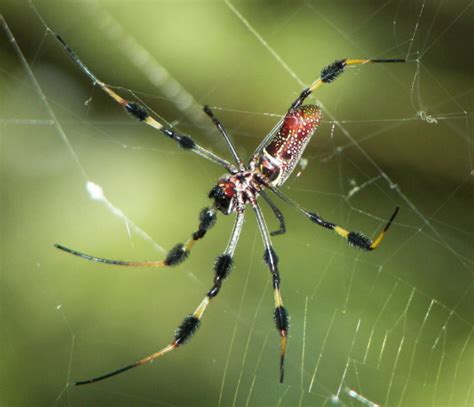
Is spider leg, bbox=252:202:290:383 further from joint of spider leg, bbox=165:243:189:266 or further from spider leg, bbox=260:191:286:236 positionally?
joint of spider leg, bbox=165:243:189:266

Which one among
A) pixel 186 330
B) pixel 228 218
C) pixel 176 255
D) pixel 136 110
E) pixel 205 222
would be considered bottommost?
pixel 186 330

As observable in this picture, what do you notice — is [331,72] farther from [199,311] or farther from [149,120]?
[199,311]

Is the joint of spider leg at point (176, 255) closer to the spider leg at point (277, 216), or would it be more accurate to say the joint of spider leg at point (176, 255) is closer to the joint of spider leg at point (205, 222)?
the joint of spider leg at point (205, 222)

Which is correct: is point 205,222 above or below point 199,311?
above

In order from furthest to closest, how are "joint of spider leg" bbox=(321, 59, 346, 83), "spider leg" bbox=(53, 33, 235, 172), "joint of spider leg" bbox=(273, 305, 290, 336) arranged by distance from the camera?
"joint of spider leg" bbox=(273, 305, 290, 336) < "spider leg" bbox=(53, 33, 235, 172) < "joint of spider leg" bbox=(321, 59, 346, 83)

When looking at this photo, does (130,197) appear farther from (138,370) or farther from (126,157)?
(138,370)

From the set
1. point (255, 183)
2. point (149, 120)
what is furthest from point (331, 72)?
point (149, 120)

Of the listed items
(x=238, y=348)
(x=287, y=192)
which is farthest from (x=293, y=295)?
(x=287, y=192)

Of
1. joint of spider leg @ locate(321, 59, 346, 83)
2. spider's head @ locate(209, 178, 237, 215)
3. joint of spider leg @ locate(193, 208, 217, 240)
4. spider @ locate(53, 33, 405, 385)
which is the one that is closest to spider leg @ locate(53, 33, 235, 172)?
spider @ locate(53, 33, 405, 385)
